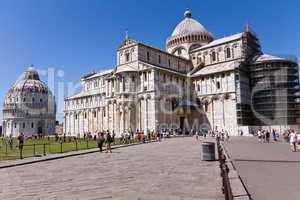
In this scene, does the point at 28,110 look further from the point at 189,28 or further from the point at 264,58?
the point at 264,58

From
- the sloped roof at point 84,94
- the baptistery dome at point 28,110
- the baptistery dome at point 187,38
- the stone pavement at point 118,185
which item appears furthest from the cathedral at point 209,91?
the baptistery dome at point 28,110

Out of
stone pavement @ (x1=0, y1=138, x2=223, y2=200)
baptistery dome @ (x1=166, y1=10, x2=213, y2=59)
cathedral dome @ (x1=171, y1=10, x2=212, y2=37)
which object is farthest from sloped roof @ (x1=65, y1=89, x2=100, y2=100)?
stone pavement @ (x1=0, y1=138, x2=223, y2=200)

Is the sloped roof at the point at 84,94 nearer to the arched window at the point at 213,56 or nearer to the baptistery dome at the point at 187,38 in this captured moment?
the baptistery dome at the point at 187,38

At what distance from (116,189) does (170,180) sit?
200 centimetres

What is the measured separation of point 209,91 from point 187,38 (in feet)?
57.7

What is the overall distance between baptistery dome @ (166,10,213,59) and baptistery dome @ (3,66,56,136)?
245ft

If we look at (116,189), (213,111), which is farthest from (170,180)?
(213,111)

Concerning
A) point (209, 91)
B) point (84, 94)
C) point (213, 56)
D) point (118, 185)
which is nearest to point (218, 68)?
point (209, 91)

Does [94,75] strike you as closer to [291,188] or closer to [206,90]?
[206,90]

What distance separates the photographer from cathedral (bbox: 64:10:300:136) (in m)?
51.0

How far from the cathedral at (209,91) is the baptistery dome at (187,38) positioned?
5.68 m

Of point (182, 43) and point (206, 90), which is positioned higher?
point (182, 43)

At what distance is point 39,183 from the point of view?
9570 mm

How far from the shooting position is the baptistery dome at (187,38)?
67500mm
